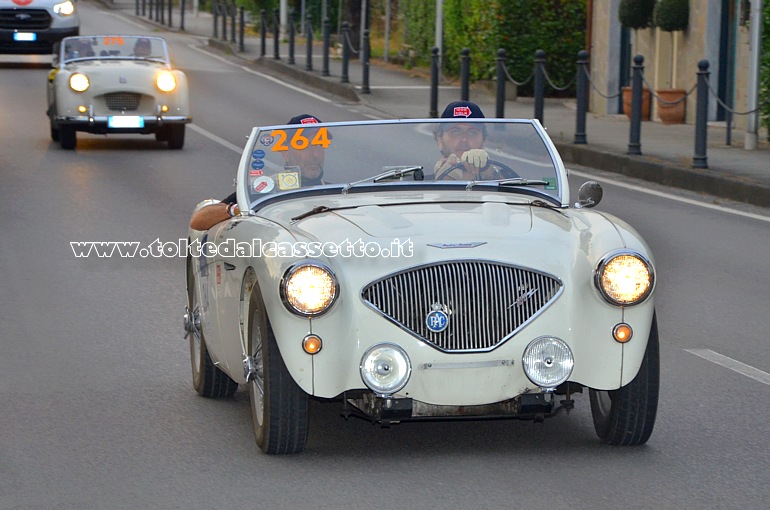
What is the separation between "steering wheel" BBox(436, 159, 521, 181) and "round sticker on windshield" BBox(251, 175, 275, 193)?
2.51 ft

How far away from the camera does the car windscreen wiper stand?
7.09 metres

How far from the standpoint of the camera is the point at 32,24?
33000 millimetres

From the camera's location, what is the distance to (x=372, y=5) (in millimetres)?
46562

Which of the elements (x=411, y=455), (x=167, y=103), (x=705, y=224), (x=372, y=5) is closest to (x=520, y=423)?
(x=411, y=455)

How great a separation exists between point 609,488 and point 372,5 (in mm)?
41751

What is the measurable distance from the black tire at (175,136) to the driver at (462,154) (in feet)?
45.6

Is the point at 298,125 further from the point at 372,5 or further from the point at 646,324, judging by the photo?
the point at 372,5

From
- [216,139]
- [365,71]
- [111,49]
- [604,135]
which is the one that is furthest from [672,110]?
[111,49]

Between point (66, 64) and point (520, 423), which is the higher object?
point (66, 64)

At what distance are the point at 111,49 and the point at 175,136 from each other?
1.69m

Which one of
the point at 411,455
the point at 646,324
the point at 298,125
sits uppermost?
the point at 298,125

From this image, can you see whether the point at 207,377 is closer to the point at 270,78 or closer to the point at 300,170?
the point at 300,170

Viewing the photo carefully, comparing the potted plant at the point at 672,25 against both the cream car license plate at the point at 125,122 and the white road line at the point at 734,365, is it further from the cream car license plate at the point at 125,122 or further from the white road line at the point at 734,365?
the white road line at the point at 734,365

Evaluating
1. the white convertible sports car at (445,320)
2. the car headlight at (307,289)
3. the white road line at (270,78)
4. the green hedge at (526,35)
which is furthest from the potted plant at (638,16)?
the car headlight at (307,289)
